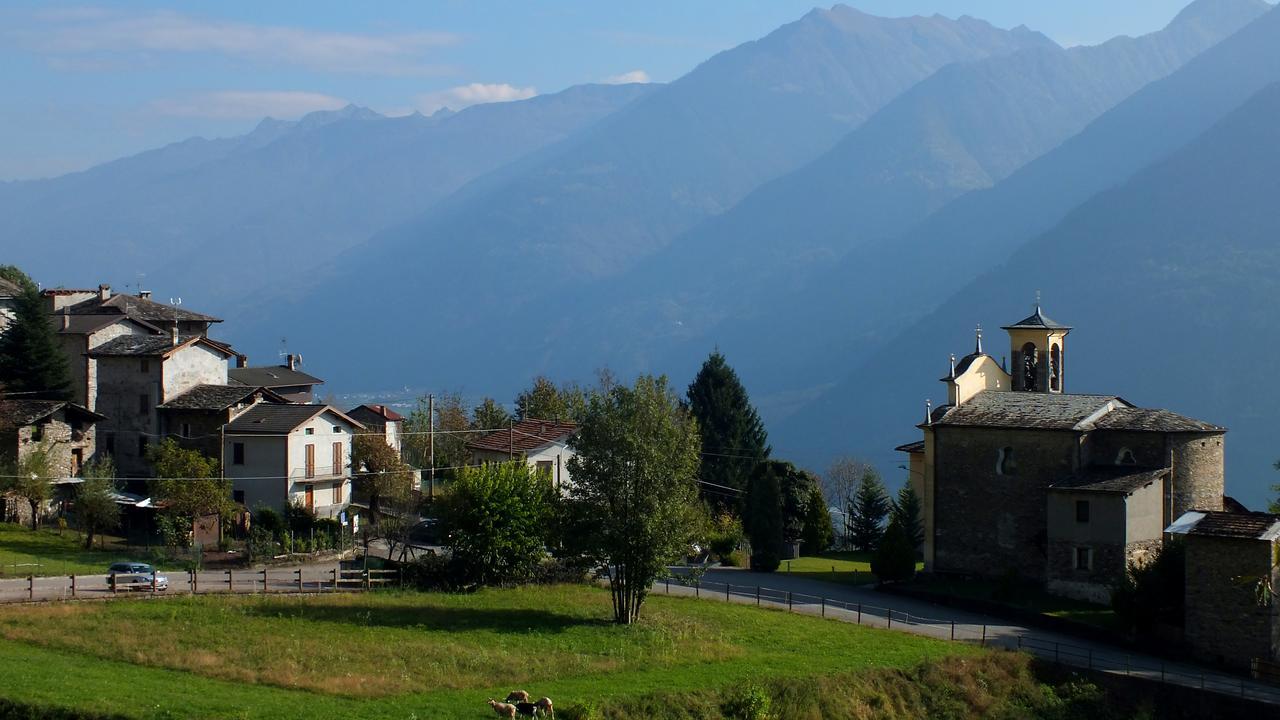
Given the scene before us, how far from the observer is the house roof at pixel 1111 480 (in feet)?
165

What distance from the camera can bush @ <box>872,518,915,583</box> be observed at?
5491 centimetres

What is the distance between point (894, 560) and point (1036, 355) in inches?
566

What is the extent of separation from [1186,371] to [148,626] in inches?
7216

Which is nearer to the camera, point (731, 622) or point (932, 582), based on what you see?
point (731, 622)

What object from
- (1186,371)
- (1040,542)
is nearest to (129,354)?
(1040,542)

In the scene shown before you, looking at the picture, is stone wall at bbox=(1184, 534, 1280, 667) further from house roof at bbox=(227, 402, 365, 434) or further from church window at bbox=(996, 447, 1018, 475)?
house roof at bbox=(227, 402, 365, 434)

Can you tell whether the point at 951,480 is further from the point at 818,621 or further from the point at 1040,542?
the point at 818,621

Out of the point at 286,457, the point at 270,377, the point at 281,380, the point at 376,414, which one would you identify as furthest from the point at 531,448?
the point at 281,380

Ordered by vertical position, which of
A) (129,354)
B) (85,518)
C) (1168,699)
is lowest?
(1168,699)

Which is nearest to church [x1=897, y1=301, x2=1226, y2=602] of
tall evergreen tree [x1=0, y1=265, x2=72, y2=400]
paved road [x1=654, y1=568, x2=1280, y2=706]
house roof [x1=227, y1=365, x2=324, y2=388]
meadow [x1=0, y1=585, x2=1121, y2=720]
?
paved road [x1=654, y1=568, x2=1280, y2=706]

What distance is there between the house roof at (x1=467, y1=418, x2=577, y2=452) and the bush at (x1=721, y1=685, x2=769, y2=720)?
35346 mm

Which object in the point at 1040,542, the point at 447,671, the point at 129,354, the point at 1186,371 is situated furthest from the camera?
the point at 1186,371

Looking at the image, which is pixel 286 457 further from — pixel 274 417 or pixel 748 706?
pixel 748 706

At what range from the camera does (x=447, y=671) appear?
116 feet
